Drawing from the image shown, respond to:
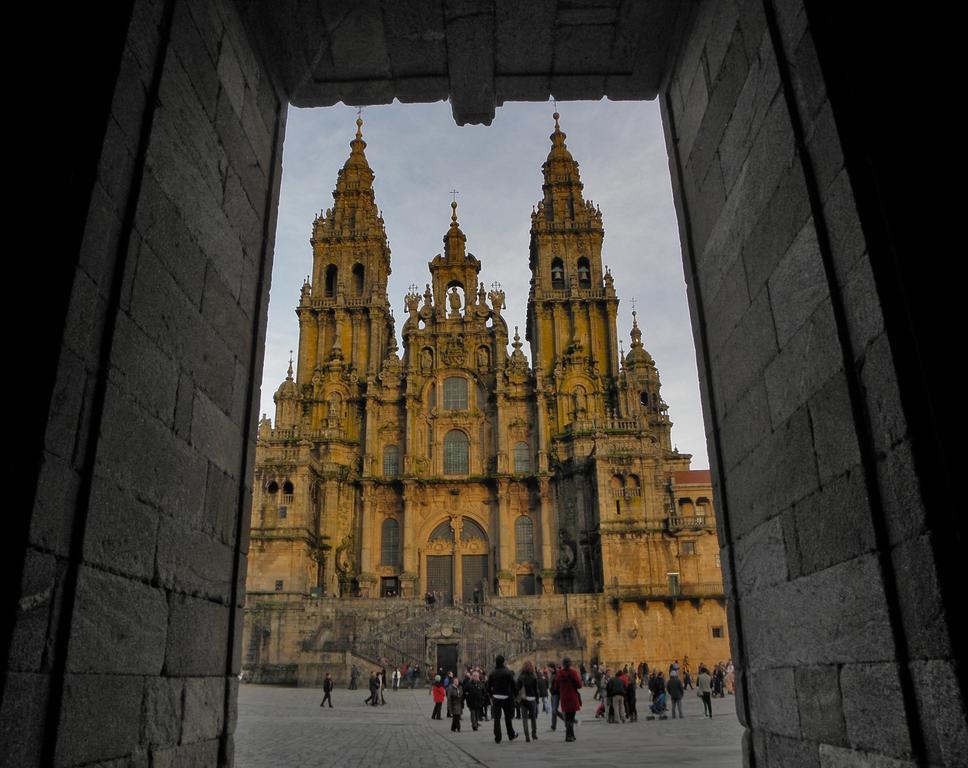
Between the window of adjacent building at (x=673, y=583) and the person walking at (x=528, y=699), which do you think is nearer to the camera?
the person walking at (x=528, y=699)

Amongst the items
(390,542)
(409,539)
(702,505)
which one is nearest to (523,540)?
(409,539)

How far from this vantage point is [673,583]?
36562 millimetres

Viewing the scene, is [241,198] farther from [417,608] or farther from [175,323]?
[417,608]

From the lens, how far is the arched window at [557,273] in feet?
155

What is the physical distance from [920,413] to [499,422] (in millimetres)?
40061

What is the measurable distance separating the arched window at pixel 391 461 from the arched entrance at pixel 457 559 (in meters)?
4.13

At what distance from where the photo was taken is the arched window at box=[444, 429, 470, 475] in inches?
1684

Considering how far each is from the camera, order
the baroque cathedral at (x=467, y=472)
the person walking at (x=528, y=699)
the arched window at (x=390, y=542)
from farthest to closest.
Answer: the arched window at (x=390, y=542) → the baroque cathedral at (x=467, y=472) → the person walking at (x=528, y=699)

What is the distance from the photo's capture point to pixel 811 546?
358 centimetres

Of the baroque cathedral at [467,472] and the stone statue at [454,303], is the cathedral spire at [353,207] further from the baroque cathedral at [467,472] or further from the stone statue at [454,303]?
the stone statue at [454,303]

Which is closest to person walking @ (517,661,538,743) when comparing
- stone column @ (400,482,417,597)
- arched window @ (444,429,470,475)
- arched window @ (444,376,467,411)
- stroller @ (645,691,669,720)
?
stroller @ (645,691,669,720)

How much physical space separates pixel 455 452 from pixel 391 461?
3.75 m

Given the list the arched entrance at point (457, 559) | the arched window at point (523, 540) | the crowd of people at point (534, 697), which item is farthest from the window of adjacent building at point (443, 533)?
the crowd of people at point (534, 697)

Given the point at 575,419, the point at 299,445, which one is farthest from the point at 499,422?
the point at 299,445
